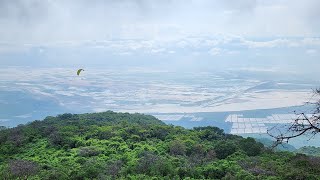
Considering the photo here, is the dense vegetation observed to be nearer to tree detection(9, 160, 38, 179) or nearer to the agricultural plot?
tree detection(9, 160, 38, 179)

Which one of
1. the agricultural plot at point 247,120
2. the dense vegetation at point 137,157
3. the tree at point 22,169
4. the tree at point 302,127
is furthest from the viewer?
→ the agricultural plot at point 247,120

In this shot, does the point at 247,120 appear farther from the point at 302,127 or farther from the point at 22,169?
the point at 302,127

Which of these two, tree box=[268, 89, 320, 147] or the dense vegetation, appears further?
the dense vegetation

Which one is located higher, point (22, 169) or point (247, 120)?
point (247, 120)

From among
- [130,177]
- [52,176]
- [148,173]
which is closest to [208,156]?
[148,173]

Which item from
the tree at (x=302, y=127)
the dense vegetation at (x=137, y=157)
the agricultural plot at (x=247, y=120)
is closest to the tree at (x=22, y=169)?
the dense vegetation at (x=137, y=157)

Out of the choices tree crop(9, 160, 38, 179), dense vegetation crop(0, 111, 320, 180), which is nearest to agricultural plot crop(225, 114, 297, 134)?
dense vegetation crop(0, 111, 320, 180)

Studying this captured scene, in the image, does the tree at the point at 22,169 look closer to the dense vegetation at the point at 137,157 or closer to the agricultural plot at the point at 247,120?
the dense vegetation at the point at 137,157

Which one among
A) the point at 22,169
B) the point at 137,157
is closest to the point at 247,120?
the point at 137,157
